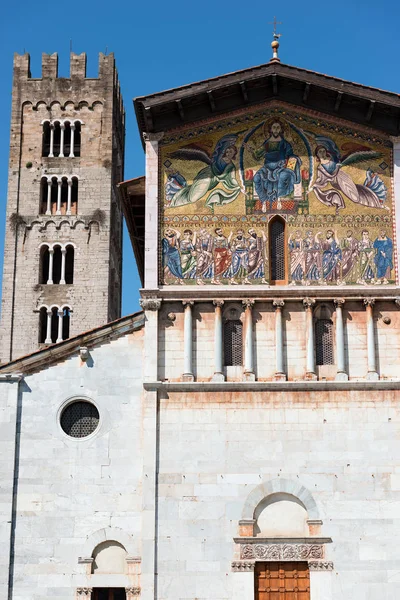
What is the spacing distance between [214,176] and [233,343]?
4.24 m

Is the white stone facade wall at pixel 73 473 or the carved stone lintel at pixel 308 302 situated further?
the carved stone lintel at pixel 308 302

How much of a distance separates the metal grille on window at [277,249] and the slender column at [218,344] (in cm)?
159

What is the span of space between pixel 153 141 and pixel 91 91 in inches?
1276

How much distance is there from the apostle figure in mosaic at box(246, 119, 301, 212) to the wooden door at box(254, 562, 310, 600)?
8.49 metres

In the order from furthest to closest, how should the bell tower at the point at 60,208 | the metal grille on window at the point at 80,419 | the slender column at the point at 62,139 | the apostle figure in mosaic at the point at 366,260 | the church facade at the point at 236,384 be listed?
the slender column at the point at 62,139 → the bell tower at the point at 60,208 → the apostle figure in mosaic at the point at 366,260 → the metal grille on window at the point at 80,419 → the church facade at the point at 236,384

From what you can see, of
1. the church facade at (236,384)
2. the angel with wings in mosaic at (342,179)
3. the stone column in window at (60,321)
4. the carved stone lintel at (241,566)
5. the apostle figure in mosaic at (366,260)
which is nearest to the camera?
the carved stone lintel at (241,566)

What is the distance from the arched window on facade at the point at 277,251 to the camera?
87.8 feet

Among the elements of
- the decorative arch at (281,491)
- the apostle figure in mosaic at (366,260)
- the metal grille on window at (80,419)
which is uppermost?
the apostle figure in mosaic at (366,260)

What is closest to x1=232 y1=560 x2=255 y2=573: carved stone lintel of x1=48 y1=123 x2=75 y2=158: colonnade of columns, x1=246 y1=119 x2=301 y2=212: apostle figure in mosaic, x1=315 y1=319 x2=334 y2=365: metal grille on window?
x1=315 y1=319 x2=334 y2=365: metal grille on window

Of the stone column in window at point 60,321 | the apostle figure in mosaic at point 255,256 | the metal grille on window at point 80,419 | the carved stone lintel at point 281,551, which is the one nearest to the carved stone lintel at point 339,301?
the apostle figure in mosaic at point 255,256

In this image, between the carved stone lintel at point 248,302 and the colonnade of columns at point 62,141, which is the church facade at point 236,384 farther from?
the colonnade of columns at point 62,141

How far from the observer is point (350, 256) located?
1053 inches

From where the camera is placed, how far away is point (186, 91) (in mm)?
27125

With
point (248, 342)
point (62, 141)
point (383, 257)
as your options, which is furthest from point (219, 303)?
point (62, 141)
